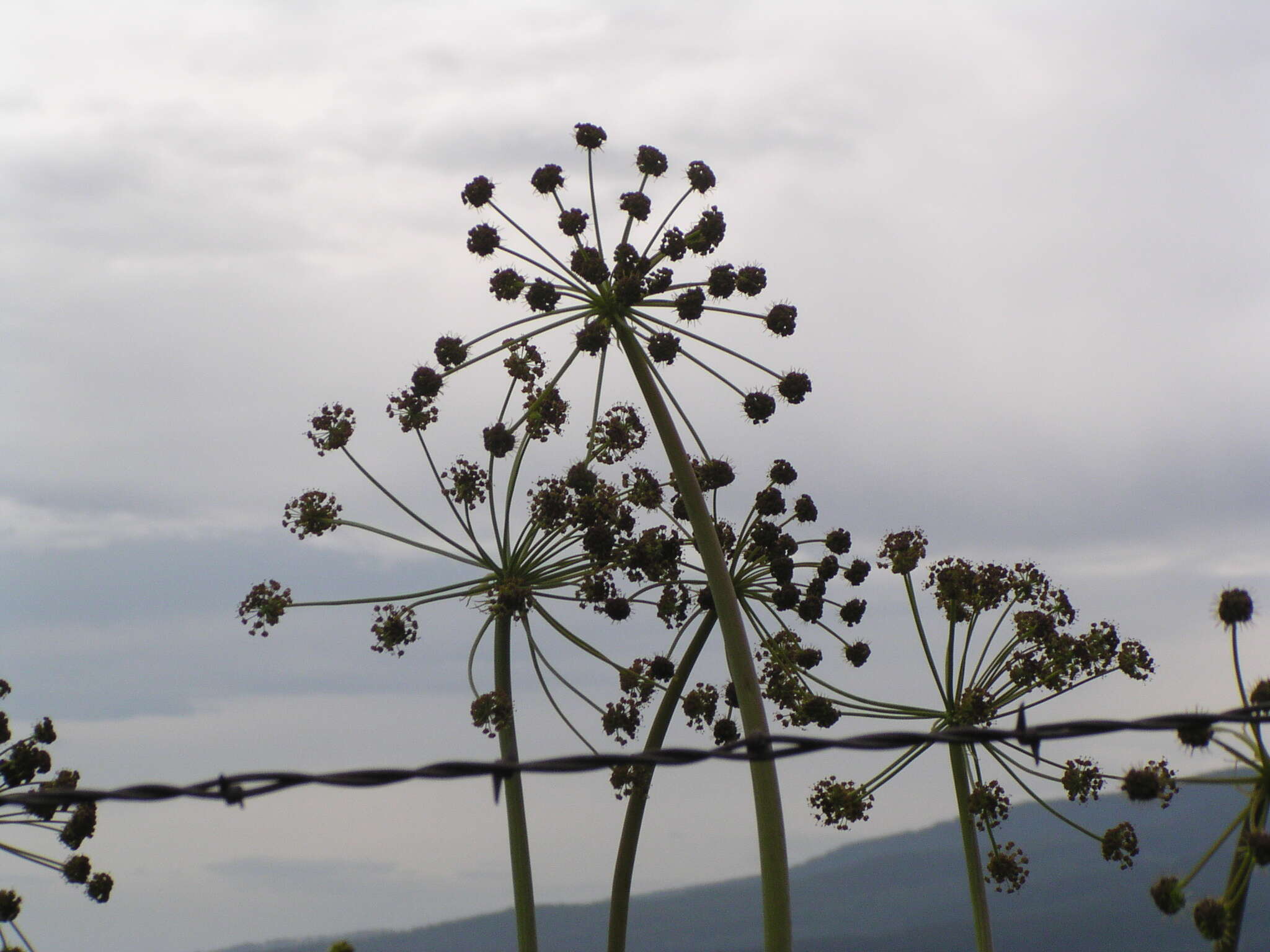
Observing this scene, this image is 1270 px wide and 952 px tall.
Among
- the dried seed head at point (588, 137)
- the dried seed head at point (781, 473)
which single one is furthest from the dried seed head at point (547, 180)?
the dried seed head at point (781, 473)

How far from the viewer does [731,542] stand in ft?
53.9

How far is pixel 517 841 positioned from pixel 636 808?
5.46 ft

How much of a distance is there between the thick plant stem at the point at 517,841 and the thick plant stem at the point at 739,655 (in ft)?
9.36

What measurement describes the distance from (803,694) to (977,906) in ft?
11.2

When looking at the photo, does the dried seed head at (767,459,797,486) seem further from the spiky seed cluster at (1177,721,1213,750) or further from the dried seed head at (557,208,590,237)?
the spiky seed cluster at (1177,721,1213,750)

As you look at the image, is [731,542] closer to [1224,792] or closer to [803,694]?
[803,694]

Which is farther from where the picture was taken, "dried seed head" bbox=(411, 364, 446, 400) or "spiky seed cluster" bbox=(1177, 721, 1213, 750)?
"dried seed head" bbox=(411, 364, 446, 400)

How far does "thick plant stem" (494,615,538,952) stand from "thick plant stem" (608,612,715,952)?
3.98 feet

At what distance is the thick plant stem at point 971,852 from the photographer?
51.3 feet

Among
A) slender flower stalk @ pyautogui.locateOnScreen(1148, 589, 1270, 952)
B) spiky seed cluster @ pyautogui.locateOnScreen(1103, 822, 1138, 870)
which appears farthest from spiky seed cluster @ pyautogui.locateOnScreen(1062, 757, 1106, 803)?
slender flower stalk @ pyautogui.locateOnScreen(1148, 589, 1270, 952)

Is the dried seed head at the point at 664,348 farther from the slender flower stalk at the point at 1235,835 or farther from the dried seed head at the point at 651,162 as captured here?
the slender flower stalk at the point at 1235,835

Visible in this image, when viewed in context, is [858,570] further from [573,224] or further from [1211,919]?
[1211,919]

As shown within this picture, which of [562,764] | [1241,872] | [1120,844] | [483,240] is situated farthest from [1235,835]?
[483,240]

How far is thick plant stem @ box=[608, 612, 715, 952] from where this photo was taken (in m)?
15.4
